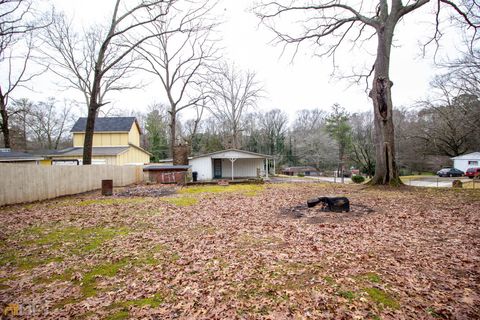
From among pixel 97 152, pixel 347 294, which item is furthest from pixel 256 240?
pixel 97 152

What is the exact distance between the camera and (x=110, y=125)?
2922cm

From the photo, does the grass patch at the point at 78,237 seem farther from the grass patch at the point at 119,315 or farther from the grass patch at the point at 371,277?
the grass patch at the point at 371,277

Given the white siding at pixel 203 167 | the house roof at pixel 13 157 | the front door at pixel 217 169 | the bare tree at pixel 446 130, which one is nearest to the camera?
the house roof at pixel 13 157

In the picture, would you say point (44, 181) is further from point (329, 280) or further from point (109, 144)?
point (109, 144)

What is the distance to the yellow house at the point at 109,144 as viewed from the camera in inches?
992

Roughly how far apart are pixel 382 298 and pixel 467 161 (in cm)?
4522

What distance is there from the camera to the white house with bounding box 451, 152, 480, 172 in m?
35.8

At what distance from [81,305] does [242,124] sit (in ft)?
163

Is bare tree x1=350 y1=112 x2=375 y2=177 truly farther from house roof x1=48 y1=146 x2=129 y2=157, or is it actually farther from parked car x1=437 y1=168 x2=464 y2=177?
house roof x1=48 y1=146 x2=129 y2=157

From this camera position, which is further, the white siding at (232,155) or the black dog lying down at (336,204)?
the white siding at (232,155)

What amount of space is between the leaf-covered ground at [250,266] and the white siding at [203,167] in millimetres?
19981

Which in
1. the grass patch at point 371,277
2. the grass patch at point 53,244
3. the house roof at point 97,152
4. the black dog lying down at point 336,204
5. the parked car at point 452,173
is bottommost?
the parked car at point 452,173

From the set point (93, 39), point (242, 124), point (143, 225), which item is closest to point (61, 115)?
point (93, 39)

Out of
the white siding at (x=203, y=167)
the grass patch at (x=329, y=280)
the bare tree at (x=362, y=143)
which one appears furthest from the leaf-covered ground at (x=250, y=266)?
the bare tree at (x=362, y=143)
